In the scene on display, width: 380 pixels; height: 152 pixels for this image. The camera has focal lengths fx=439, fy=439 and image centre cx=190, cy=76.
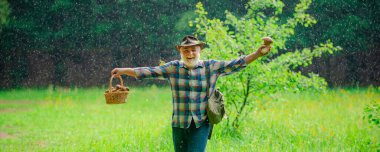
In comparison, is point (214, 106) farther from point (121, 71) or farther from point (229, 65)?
point (121, 71)

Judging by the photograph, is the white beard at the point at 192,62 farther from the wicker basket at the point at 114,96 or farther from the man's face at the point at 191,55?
the wicker basket at the point at 114,96

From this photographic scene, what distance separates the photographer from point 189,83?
4.14 metres

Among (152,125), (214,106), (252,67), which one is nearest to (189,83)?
(214,106)

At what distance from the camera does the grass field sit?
6.94 meters

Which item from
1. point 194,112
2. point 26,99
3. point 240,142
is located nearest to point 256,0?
point 240,142

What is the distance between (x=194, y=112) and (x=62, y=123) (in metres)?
7.12

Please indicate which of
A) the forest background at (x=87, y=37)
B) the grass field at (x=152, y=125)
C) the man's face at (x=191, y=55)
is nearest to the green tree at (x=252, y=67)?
the grass field at (x=152, y=125)

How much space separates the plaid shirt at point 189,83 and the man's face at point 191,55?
43 mm

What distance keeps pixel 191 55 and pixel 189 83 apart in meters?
0.26

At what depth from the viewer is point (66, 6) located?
21.0 meters

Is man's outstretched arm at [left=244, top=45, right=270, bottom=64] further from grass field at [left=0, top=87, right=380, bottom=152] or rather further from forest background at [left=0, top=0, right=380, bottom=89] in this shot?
forest background at [left=0, top=0, right=380, bottom=89]

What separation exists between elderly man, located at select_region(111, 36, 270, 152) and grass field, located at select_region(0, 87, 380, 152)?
7.61 ft

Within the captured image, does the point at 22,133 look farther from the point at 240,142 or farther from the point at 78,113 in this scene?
the point at 240,142

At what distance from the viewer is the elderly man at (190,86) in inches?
162
